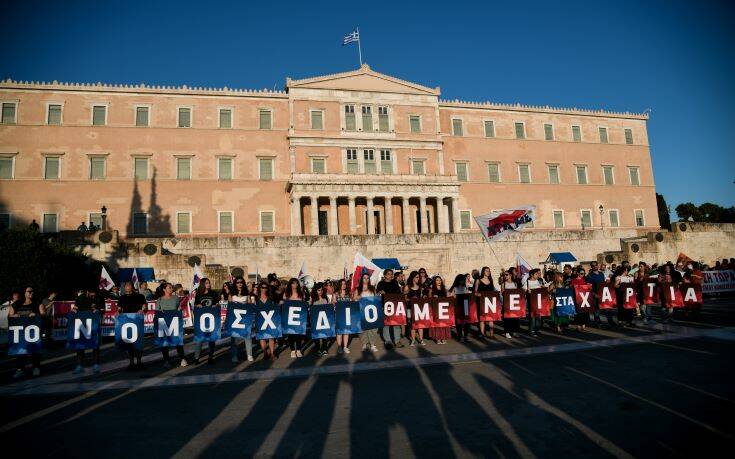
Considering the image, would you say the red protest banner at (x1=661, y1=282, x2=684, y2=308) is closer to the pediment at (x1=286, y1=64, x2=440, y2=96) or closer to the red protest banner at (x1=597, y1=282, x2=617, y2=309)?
the red protest banner at (x1=597, y1=282, x2=617, y2=309)

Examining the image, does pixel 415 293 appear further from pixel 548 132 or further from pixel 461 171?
pixel 548 132

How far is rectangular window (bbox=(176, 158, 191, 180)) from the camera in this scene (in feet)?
122

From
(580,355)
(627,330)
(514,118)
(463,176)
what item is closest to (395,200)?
(463,176)

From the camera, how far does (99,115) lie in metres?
36.2

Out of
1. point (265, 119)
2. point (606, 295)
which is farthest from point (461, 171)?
point (606, 295)

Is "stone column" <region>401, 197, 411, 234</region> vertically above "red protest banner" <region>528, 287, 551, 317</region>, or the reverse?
"stone column" <region>401, 197, 411, 234</region>

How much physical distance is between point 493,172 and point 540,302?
3394 centimetres

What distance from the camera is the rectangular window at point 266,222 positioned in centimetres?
3783

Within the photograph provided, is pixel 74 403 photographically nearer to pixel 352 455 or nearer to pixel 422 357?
pixel 352 455

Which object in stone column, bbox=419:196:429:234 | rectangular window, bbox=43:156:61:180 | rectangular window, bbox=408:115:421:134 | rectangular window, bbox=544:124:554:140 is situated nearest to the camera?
rectangular window, bbox=43:156:61:180

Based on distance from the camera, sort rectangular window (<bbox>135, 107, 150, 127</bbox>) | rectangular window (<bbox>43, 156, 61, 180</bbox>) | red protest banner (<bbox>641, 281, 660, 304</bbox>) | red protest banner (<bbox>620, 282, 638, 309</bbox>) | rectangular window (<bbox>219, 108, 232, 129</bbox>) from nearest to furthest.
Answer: red protest banner (<bbox>620, 282, 638, 309</bbox>), red protest banner (<bbox>641, 281, 660, 304</bbox>), rectangular window (<bbox>43, 156, 61, 180</bbox>), rectangular window (<bbox>135, 107, 150, 127</bbox>), rectangular window (<bbox>219, 108, 232, 129</bbox>)

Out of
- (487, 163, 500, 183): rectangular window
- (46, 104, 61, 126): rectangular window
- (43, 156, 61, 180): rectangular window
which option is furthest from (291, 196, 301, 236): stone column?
(46, 104, 61, 126): rectangular window

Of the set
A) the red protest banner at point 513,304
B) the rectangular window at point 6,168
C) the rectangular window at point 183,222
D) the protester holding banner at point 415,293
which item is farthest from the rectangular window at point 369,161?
the red protest banner at point 513,304

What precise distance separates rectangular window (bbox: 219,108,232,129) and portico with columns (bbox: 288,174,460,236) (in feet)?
27.3
